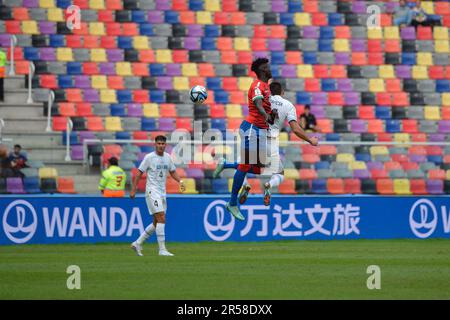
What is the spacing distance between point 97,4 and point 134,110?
440 cm

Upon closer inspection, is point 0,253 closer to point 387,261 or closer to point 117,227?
point 117,227

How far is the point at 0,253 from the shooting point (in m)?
20.3

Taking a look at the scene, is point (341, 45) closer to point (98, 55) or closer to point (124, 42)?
point (124, 42)

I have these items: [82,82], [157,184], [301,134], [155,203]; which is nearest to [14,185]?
[82,82]

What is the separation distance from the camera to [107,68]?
30625 mm

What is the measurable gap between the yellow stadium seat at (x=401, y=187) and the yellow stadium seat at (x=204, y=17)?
826 centimetres

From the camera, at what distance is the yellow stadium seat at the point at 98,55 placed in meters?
30.8

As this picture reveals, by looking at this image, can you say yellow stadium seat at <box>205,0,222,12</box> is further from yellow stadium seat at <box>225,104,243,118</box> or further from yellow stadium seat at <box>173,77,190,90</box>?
Result: yellow stadium seat at <box>225,104,243,118</box>

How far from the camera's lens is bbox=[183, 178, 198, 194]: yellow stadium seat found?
26406mm

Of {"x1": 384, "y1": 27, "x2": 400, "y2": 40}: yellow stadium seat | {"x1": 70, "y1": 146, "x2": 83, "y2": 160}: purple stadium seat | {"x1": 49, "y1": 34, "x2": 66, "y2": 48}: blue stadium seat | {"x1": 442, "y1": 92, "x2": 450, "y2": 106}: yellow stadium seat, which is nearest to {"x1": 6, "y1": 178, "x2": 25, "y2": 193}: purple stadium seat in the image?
{"x1": 70, "y1": 146, "x2": 83, "y2": 160}: purple stadium seat

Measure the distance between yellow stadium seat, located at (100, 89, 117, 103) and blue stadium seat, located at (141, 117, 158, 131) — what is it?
1088 mm

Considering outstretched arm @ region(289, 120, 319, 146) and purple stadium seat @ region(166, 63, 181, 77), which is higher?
purple stadium seat @ region(166, 63, 181, 77)

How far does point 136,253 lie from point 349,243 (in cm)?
531

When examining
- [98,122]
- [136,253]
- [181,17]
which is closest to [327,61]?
[181,17]
